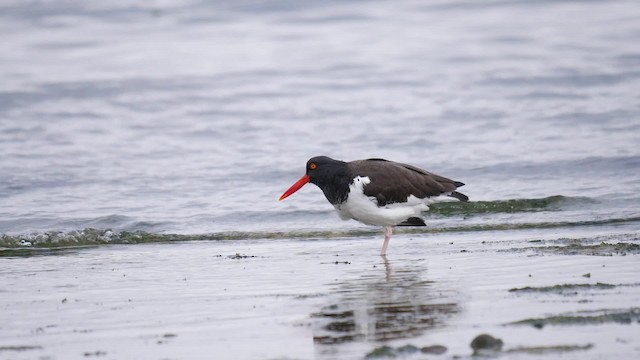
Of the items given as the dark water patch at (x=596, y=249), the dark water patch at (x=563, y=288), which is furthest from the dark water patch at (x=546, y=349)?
the dark water patch at (x=596, y=249)

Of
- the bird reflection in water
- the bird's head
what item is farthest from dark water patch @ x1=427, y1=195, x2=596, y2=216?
the bird reflection in water

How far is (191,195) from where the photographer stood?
13.1 metres

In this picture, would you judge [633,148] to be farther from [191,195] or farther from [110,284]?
[110,284]

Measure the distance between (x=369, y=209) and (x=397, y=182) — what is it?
38 cm

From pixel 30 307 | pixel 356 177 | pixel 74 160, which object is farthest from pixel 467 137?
pixel 30 307

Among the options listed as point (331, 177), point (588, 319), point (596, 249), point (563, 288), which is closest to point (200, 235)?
point (331, 177)

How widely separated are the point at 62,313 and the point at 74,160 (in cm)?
876

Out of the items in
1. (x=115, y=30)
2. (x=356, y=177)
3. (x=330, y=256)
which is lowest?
(x=330, y=256)

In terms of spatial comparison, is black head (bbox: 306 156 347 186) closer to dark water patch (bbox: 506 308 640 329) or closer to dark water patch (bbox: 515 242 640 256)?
dark water patch (bbox: 515 242 640 256)

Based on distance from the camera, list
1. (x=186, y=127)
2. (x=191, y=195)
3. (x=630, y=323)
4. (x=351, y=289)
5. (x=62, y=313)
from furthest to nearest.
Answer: (x=186, y=127) < (x=191, y=195) < (x=351, y=289) < (x=62, y=313) < (x=630, y=323)

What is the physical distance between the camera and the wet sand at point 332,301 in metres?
5.27

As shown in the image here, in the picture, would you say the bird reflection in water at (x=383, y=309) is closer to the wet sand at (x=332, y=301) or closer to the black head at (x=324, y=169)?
the wet sand at (x=332, y=301)

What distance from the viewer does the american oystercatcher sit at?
Answer: 920 cm

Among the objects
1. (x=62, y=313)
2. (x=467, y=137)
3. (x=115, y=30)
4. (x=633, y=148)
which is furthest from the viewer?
(x=115, y=30)
